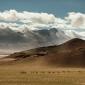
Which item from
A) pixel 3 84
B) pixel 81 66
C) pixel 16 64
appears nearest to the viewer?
pixel 3 84

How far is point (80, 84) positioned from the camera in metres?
56.9

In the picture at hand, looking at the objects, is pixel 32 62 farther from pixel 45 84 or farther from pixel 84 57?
pixel 45 84

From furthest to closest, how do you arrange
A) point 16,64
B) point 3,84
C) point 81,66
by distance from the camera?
point 16,64
point 81,66
point 3,84

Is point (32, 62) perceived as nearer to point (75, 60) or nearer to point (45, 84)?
point (75, 60)

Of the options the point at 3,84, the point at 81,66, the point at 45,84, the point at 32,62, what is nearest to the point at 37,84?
the point at 45,84

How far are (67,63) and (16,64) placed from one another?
100 ft

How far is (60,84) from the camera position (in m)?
56.5

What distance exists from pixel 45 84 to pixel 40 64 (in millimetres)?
139104

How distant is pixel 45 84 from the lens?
55906 millimetres

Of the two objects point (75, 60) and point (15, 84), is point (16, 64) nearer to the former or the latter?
point (75, 60)

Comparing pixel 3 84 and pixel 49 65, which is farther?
pixel 49 65

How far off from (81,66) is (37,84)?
13143 cm

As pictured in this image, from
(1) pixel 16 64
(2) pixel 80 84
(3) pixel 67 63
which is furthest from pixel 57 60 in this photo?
(2) pixel 80 84

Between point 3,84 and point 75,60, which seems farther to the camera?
point 75,60
